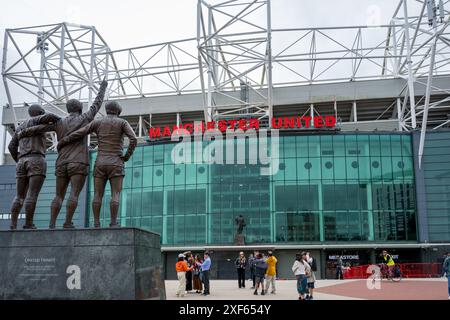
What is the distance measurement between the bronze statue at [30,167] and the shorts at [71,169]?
659mm

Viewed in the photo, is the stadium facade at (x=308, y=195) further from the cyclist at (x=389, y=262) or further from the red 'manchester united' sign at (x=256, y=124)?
the cyclist at (x=389, y=262)

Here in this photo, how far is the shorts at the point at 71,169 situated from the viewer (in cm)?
1277

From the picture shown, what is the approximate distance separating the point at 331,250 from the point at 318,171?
23.2ft

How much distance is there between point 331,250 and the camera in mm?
43500

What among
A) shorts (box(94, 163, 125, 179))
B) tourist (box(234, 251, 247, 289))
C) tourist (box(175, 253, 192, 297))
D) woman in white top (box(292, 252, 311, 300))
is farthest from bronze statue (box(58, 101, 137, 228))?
tourist (box(234, 251, 247, 289))

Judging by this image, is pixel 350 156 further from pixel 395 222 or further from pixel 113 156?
pixel 113 156

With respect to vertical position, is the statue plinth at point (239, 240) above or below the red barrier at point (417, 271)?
above

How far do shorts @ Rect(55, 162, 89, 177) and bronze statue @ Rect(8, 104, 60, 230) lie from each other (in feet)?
2.16

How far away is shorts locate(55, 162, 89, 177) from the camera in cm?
1277

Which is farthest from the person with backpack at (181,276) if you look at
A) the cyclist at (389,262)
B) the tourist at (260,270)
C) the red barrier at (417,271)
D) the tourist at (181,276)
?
the red barrier at (417,271)

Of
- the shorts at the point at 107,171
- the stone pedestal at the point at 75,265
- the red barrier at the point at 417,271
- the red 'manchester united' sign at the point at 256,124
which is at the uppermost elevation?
the red 'manchester united' sign at the point at 256,124

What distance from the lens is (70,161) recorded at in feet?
42.2

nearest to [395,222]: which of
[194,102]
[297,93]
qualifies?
[297,93]
